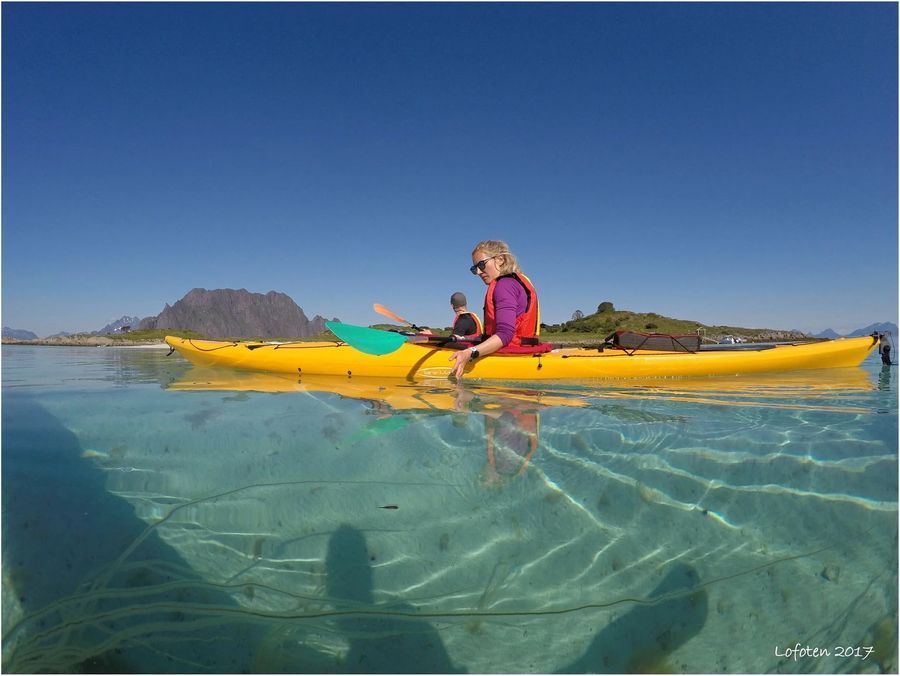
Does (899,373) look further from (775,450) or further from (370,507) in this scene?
(370,507)

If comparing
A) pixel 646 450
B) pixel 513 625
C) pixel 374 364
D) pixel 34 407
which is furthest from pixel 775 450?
pixel 34 407

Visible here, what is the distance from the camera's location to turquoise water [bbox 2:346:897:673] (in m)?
2.17

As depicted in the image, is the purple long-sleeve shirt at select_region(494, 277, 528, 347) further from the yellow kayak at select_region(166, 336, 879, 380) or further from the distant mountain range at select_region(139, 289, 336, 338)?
the distant mountain range at select_region(139, 289, 336, 338)

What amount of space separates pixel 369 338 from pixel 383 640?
613 cm

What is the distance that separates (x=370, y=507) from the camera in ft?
8.93

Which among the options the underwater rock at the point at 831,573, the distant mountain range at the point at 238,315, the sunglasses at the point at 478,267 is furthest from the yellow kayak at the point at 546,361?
the distant mountain range at the point at 238,315

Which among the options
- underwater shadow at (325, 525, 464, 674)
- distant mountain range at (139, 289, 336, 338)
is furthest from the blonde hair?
distant mountain range at (139, 289, 336, 338)

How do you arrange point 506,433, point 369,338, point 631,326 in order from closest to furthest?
point 506,433 → point 369,338 → point 631,326

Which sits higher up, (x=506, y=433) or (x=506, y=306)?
(x=506, y=306)

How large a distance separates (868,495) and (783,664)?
1.37 meters

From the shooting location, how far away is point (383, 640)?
217 centimetres

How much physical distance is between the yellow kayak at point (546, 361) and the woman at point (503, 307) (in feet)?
1.14

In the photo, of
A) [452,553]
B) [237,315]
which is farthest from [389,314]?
[237,315]

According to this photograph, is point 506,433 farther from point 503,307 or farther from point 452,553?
point 503,307
